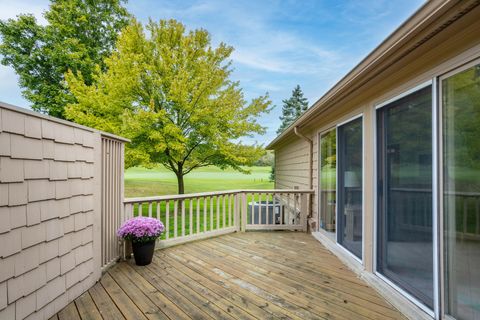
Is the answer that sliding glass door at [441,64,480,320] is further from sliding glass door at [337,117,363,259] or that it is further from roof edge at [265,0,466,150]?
sliding glass door at [337,117,363,259]

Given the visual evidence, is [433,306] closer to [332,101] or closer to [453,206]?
[453,206]

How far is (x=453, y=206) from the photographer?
1.77 meters

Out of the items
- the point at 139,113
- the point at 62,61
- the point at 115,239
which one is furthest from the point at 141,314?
the point at 62,61

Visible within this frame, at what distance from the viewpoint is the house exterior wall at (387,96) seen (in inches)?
66.7

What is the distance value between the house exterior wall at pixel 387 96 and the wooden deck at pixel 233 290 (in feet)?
0.62

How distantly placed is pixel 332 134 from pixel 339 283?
2.33 meters

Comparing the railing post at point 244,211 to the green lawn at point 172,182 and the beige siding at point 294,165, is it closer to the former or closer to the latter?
the beige siding at point 294,165

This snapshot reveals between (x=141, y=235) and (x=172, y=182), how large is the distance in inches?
640

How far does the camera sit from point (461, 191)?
1.71m

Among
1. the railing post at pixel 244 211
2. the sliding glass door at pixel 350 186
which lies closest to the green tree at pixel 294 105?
the railing post at pixel 244 211

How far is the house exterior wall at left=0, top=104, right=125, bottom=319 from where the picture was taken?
71.1 inches

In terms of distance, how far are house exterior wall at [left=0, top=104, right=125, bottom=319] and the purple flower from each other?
377mm

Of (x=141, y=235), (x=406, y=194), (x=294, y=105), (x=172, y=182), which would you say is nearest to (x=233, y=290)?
(x=141, y=235)

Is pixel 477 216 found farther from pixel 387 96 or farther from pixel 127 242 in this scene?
pixel 127 242
